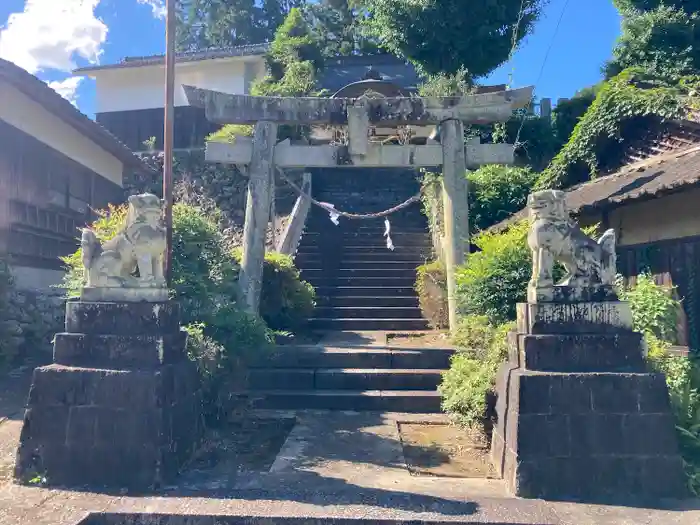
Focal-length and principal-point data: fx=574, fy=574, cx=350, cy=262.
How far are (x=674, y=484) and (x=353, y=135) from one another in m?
7.15

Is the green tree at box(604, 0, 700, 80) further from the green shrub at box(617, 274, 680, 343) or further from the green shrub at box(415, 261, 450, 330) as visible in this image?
the green shrub at box(617, 274, 680, 343)

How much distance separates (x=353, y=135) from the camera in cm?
995

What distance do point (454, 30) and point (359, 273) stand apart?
36.9ft

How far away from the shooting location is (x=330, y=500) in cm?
432

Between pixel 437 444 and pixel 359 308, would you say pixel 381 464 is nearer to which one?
pixel 437 444

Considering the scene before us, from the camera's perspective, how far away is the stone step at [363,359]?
8.13 metres

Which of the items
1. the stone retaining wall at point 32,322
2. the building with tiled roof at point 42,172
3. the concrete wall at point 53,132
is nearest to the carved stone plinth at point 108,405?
the stone retaining wall at point 32,322

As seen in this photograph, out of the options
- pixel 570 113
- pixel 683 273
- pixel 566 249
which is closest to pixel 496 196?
pixel 683 273

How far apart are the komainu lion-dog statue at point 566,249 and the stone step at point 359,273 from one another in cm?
793

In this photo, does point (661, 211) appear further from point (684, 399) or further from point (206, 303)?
point (206, 303)

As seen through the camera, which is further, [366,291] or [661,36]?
[661,36]

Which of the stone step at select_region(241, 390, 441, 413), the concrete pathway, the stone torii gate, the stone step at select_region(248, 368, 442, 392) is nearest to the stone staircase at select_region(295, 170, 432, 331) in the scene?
the stone torii gate

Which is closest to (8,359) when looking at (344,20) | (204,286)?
(204,286)

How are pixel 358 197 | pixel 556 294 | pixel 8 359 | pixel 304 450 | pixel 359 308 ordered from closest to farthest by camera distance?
pixel 556 294 < pixel 304 450 < pixel 8 359 < pixel 359 308 < pixel 358 197
